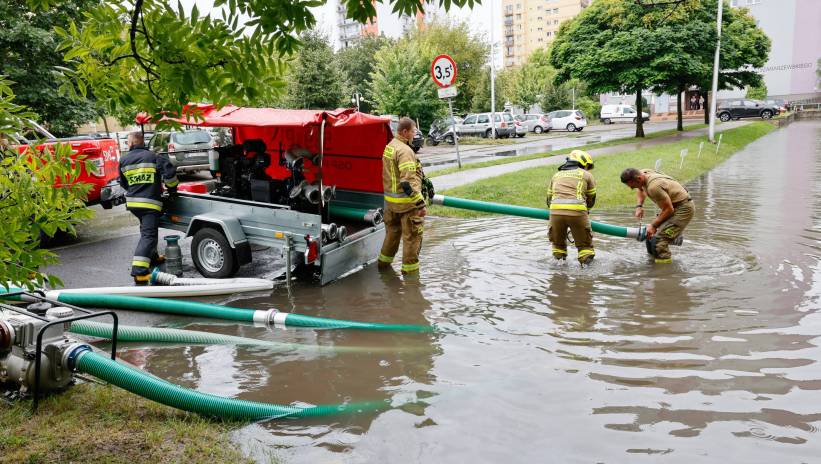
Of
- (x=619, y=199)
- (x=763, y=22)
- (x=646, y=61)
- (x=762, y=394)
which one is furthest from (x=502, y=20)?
(x=762, y=394)

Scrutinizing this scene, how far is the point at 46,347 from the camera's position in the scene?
4.25 meters

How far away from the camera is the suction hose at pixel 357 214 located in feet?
28.1

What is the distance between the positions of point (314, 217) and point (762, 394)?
4587 millimetres

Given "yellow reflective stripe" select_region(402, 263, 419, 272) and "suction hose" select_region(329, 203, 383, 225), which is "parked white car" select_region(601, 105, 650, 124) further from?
"yellow reflective stripe" select_region(402, 263, 419, 272)

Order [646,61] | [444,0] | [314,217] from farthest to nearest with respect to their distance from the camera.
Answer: [646,61] < [314,217] < [444,0]

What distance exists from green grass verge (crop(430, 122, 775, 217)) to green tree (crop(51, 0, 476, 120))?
8615 millimetres

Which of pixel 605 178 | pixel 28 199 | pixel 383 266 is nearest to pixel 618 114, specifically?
pixel 605 178

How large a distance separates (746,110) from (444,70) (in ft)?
136

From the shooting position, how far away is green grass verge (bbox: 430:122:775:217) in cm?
1285

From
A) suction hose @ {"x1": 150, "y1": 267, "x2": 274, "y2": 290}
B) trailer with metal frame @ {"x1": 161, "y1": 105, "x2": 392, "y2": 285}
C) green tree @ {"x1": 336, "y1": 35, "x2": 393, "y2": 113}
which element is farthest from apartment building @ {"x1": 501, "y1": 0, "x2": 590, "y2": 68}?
suction hose @ {"x1": 150, "y1": 267, "x2": 274, "y2": 290}

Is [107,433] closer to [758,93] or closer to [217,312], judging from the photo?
[217,312]

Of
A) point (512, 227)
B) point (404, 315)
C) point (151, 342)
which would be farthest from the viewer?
point (512, 227)

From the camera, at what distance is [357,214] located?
8.82 m

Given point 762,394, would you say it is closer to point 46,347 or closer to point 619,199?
point 46,347
